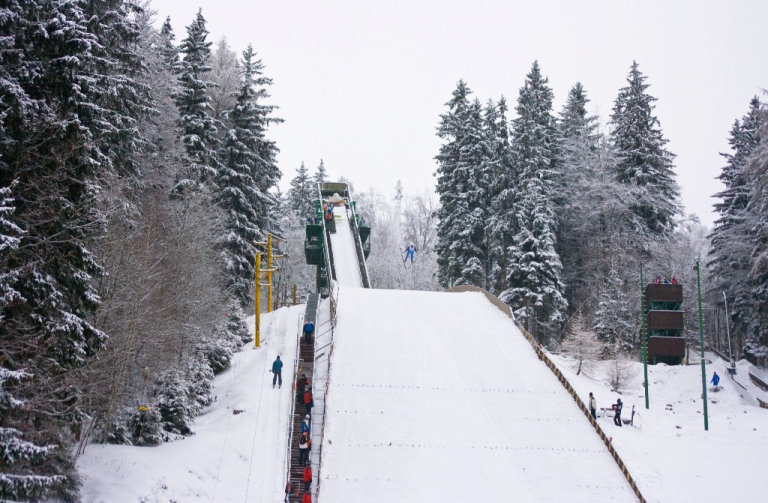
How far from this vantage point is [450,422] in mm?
22484

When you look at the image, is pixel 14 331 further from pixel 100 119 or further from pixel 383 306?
pixel 383 306

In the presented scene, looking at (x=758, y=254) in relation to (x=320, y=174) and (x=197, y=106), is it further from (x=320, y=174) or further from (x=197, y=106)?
(x=320, y=174)

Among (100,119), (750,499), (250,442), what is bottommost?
(750,499)

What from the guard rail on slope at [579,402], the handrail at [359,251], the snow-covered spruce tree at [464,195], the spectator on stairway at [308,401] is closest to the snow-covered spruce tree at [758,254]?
the guard rail on slope at [579,402]

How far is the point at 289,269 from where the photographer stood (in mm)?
69062

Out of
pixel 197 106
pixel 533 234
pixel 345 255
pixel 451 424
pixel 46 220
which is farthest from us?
pixel 345 255

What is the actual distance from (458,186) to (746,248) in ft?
60.8

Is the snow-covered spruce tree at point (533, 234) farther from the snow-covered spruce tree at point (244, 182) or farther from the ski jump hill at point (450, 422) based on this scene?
the snow-covered spruce tree at point (244, 182)

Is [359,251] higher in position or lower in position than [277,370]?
higher

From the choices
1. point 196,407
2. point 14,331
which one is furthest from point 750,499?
point 14,331

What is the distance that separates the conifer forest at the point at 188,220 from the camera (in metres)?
11.6

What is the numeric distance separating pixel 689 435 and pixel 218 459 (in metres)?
19.0

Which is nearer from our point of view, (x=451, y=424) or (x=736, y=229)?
(x=451, y=424)

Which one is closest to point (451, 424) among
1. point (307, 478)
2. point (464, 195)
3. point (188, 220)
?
point (307, 478)
